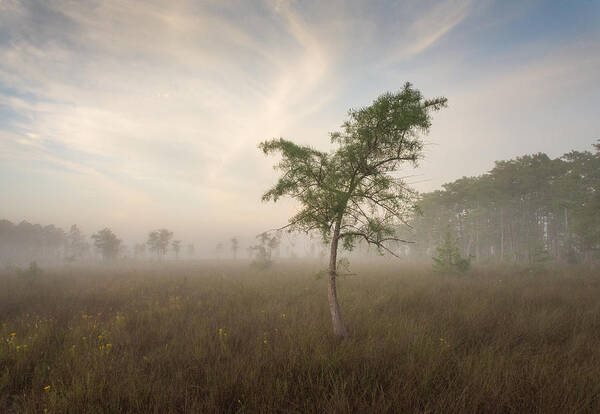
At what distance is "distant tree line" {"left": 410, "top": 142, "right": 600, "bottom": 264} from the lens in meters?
20.9

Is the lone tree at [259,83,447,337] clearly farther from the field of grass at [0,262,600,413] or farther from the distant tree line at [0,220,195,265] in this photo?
the distant tree line at [0,220,195,265]

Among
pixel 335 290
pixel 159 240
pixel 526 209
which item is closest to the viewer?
pixel 335 290

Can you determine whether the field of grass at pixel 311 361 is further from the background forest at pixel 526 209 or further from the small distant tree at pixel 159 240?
the small distant tree at pixel 159 240

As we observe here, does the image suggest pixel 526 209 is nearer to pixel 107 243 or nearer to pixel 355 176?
pixel 355 176

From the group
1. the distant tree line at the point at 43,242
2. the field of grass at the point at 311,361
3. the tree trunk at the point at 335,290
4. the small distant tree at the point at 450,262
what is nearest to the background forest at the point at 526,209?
the small distant tree at the point at 450,262

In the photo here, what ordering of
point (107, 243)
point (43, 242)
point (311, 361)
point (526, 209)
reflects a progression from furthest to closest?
point (43, 242)
point (107, 243)
point (526, 209)
point (311, 361)

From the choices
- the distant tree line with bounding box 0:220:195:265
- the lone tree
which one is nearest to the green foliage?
the lone tree

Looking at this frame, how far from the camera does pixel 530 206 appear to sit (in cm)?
2986

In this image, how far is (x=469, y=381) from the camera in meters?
3.19

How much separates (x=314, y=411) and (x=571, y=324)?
26.2 feet

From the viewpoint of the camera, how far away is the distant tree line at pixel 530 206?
20891mm

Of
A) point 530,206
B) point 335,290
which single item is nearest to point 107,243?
point 335,290

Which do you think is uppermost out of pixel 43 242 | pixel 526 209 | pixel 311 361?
pixel 526 209

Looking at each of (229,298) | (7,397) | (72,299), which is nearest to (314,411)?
(7,397)
